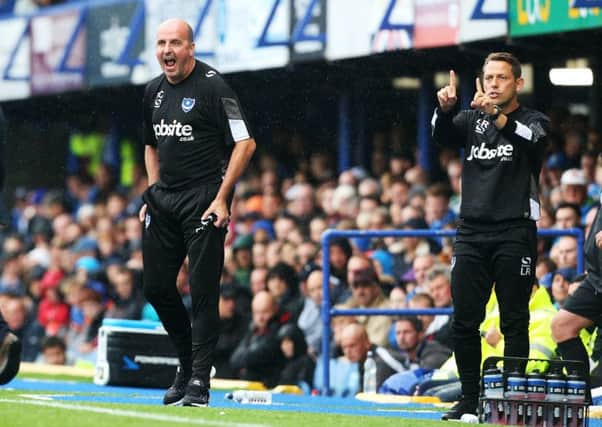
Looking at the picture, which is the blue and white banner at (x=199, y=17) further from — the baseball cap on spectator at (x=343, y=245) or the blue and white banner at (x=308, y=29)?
the baseball cap on spectator at (x=343, y=245)

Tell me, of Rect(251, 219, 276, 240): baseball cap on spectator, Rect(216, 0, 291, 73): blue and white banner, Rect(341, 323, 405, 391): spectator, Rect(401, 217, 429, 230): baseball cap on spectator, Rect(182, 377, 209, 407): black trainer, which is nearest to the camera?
Rect(182, 377, 209, 407): black trainer

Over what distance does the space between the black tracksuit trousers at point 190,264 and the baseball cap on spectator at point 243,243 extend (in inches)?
294

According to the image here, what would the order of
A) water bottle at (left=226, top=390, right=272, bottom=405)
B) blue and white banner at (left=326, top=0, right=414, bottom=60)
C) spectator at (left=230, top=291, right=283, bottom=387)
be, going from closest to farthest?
water bottle at (left=226, top=390, right=272, bottom=405) < spectator at (left=230, top=291, right=283, bottom=387) < blue and white banner at (left=326, top=0, right=414, bottom=60)

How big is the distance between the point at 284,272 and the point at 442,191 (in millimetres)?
1604

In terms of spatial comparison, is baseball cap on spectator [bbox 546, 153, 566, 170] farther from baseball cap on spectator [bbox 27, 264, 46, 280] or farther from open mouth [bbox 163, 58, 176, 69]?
baseball cap on spectator [bbox 27, 264, 46, 280]

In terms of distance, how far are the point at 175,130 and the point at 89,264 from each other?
11.0 meters

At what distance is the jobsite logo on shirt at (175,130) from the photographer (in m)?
9.80

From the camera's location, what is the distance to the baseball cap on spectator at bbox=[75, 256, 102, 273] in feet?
67.1

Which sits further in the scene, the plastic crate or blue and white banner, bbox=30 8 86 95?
blue and white banner, bbox=30 8 86 95

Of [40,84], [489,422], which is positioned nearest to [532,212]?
[489,422]

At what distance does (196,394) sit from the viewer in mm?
9555

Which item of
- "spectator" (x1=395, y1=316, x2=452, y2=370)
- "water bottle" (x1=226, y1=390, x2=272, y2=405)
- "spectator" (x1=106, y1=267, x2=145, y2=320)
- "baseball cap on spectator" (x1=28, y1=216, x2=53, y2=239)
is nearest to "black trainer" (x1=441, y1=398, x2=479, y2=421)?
"water bottle" (x1=226, y1=390, x2=272, y2=405)

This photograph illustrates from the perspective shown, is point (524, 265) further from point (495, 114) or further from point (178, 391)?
point (178, 391)

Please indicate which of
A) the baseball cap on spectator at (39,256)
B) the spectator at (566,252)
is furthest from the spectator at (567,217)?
the baseball cap on spectator at (39,256)
